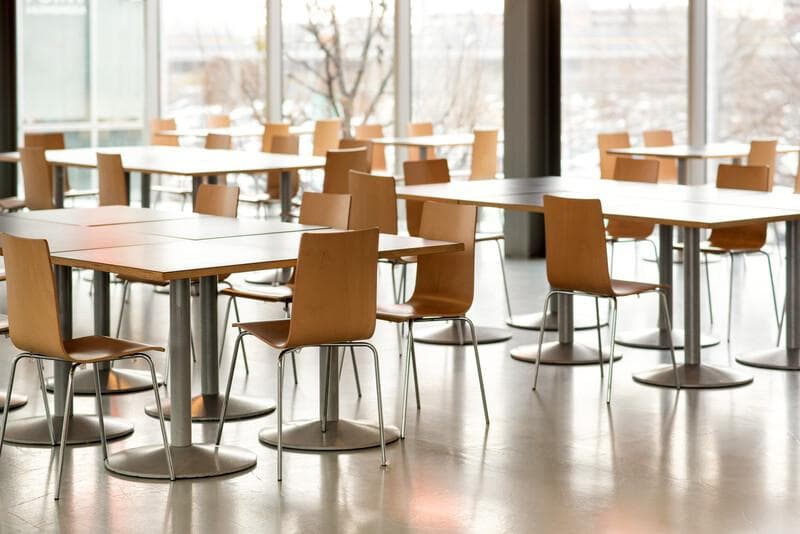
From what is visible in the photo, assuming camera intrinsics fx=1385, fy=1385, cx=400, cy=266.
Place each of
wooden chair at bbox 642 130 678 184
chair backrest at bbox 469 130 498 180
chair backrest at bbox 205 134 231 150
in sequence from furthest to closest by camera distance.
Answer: chair backrest at bbox 205 134 231 150 → chair backrest at bbox 469 130 498 180 → wooden chair at bbox 642 130 678 184

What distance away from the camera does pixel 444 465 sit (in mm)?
4828

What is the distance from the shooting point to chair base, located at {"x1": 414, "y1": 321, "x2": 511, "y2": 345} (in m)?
7.16

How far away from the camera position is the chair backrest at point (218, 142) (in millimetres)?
10664

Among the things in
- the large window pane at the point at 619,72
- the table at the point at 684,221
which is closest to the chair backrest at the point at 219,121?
the large window pane at the point at 619,72

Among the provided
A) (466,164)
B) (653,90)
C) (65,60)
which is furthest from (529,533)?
(65,60)

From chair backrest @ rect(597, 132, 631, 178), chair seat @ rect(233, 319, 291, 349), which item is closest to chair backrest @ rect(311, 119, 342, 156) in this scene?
chair backrest @ rect(597, 132, 631, 178)

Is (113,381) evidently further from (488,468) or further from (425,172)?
(425,172)

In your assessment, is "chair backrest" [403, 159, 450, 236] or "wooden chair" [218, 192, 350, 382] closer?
"wooden chair" [218, 192, 350, 382]

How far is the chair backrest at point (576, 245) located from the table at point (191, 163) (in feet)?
8.85

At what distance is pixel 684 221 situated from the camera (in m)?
5.85

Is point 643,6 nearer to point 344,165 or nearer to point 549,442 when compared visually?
point 344,165

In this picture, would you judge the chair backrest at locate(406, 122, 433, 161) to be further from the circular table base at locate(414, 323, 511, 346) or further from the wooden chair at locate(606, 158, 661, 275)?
the circular table base at locate(414, 323, 511, 346)

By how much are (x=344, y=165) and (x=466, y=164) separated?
4.25m

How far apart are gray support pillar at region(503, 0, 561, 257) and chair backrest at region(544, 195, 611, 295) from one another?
448 centimetres
